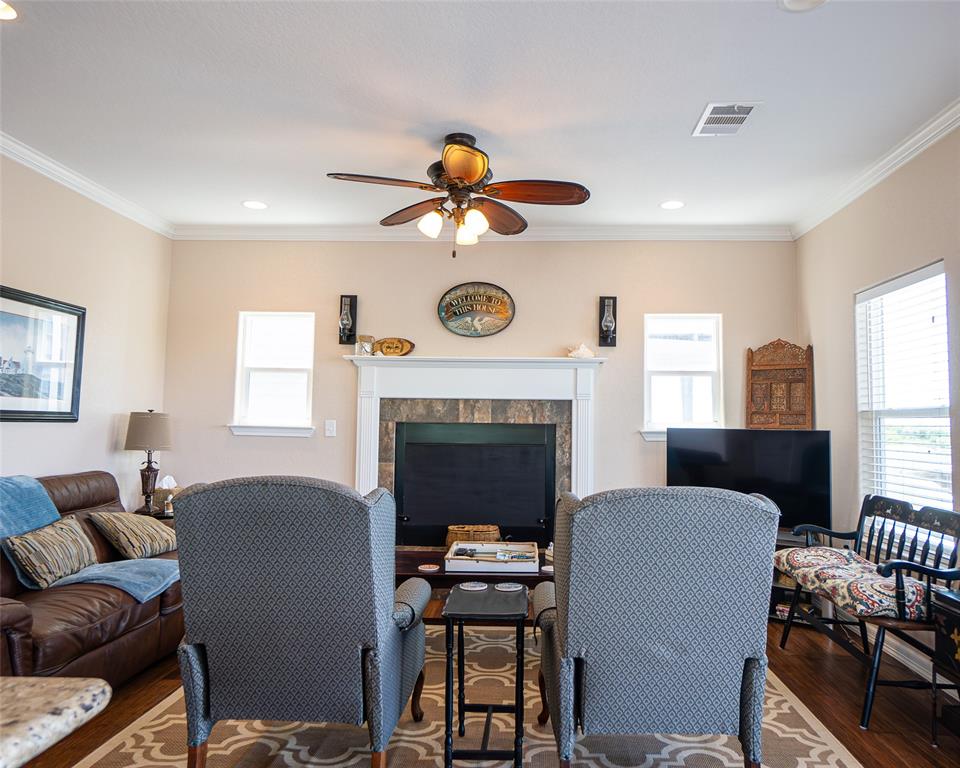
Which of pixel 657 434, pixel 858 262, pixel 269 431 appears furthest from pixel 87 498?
pixel 858 262

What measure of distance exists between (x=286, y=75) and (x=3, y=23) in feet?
3.46

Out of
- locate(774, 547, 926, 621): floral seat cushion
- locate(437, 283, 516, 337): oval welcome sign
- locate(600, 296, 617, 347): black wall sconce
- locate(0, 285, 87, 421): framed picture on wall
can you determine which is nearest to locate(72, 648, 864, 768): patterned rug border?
locate(774, 547, 926, 621): floral seat cushion

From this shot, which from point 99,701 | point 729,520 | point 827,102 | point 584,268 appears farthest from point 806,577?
point 99,701

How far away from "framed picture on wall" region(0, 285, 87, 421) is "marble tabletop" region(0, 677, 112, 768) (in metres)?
3.50

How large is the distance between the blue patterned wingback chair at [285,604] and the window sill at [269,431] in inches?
120

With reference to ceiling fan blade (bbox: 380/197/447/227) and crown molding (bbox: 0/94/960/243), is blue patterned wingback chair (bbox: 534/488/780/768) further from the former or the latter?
crown molding (bbox: 0/94/960/243)

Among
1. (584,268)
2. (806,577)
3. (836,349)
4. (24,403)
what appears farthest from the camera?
(584,268)

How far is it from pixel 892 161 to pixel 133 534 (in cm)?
472

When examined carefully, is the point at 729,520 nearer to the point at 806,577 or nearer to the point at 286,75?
the point at 806,577

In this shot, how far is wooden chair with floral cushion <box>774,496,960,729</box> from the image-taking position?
270 cm

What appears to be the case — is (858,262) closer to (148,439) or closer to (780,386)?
(780,386)

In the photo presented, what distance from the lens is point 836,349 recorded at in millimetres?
4312

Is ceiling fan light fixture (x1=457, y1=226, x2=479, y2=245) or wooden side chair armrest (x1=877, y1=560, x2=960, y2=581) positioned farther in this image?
ceiling fan light fixture (x1=457, y1=226, x2=479, y2=245)

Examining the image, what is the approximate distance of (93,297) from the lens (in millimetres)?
4270
